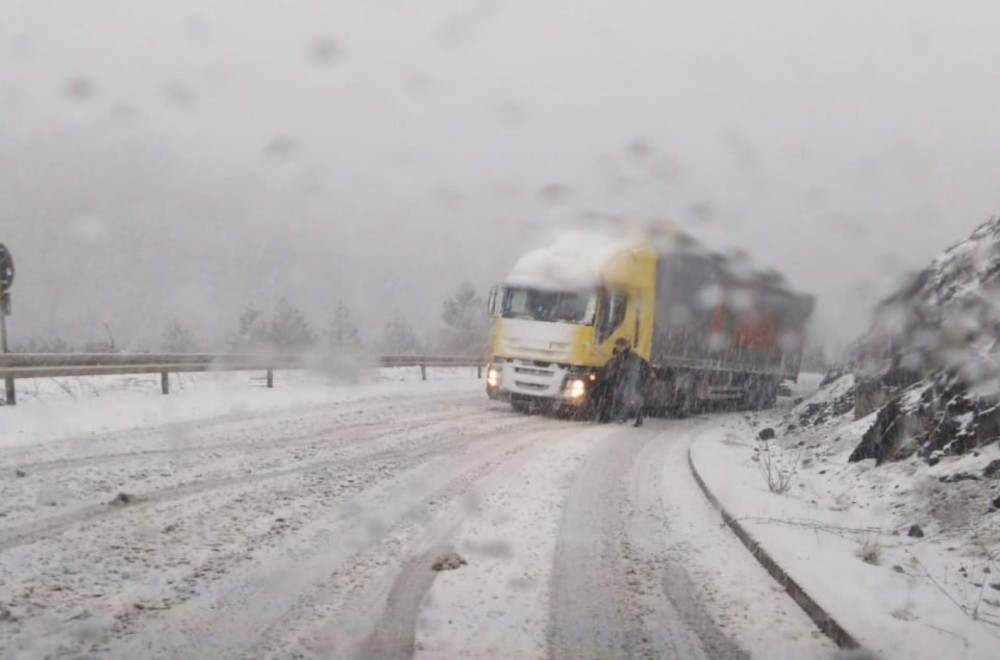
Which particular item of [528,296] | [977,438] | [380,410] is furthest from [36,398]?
[977,438]

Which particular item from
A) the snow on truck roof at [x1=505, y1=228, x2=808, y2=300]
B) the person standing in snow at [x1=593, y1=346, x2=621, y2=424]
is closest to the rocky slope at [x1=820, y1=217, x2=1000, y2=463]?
the snow on truck roof at [x1=505, y1=228, x2=808, y2=300]

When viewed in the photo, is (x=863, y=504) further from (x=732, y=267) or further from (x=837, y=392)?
(x=732, y=267)

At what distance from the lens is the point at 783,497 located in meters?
9.18

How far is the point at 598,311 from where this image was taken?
17828 mm

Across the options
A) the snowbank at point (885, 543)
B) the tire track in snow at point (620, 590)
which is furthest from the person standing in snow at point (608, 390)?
the tire track in snow at point (620, 590)

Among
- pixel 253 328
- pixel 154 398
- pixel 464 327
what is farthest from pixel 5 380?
pixel 253 328

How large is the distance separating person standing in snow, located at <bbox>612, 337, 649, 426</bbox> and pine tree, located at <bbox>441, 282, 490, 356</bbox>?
15.0 m

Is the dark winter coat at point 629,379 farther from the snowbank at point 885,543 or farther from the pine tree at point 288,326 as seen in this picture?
the pine tree at point 288,326

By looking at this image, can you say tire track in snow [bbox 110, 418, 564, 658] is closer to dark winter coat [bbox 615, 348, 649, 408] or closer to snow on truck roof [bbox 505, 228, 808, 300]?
snow on truck roof [bbox 505, 228, 808, 300]

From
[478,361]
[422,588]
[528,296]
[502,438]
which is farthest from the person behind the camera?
[478,361]

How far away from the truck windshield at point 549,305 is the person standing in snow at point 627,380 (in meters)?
0.89

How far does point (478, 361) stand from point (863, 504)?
933 inches

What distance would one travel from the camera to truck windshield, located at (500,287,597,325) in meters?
17.9

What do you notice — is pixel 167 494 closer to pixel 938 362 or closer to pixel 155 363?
pixel 938 362
